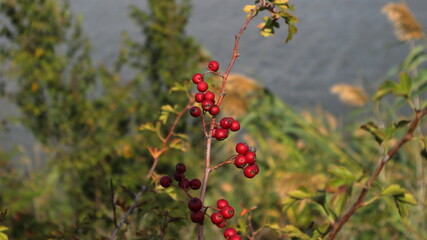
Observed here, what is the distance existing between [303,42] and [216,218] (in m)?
8.92

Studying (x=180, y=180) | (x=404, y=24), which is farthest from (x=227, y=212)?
(x=404, y=24)

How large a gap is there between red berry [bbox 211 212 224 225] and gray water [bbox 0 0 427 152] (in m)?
7.30

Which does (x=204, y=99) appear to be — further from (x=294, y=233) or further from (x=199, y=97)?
(x=294, y=233)

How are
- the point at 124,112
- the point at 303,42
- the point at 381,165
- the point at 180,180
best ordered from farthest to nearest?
1. the point at 303,42
2. the point at 124,112
3. the point at 381,165
4. the point at 180,180

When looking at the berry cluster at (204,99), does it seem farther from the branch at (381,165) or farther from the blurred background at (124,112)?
the blurred background at (124,112)

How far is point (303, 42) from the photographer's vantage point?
31.1 feet

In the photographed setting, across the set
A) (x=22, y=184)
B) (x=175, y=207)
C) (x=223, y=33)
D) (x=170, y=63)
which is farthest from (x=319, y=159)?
(x=223, y=33)

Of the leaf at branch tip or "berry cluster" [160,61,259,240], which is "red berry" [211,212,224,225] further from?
the leaf at branch tip

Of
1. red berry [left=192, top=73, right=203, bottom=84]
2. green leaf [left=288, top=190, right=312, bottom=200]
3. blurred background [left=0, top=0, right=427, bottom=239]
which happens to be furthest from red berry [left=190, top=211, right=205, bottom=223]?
blurred background [left=0, top=0, right=427, bottom=239]

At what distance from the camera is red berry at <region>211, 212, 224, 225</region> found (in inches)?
34.5

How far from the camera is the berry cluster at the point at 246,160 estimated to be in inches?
35.5

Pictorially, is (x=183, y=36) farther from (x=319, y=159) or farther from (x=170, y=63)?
(x=319, y=159)

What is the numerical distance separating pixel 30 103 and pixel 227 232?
3.29 meters

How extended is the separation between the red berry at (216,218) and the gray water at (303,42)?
730 centimetres
